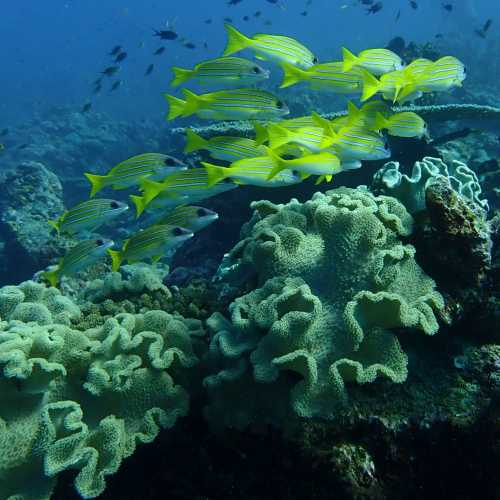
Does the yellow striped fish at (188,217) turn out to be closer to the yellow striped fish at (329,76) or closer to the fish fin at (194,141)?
the fish fin at (194,141)

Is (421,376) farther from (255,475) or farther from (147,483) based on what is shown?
(147,483)

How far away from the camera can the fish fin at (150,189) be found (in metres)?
4.03

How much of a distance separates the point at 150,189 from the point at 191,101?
120cm

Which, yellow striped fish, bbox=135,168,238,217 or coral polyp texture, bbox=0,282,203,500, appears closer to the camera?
coral polyp texture, bbox=0,282,203,500

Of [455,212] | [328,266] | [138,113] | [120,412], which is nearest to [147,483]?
[120,412]

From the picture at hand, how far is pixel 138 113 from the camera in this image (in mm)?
40844

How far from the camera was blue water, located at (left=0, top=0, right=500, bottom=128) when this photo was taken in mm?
41031

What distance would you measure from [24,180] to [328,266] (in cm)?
1135

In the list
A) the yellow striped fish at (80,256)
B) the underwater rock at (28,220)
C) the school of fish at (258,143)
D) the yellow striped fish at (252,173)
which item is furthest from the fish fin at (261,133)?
the underwater rock at (28,220)

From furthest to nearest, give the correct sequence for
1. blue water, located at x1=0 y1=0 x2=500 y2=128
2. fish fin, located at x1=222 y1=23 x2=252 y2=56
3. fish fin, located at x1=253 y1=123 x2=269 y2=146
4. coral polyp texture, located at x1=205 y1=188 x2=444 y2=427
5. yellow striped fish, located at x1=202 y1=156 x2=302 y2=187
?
blue water, located at x1=0 y1=0 x2=500 y2=128 < fish fin, located at x1=222 y1=23 x2=252 y2=56 < fish fin, located at x1=253 y1=123 x2=269 y2=146 < yellow striped fish, located at x1=202 y1=156 x2=302 y2=187 < coral polyp texture, located at x1=205 y1=188 x2=444 y2=427

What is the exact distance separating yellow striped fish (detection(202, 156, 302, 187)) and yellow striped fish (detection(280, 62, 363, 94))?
1.28m

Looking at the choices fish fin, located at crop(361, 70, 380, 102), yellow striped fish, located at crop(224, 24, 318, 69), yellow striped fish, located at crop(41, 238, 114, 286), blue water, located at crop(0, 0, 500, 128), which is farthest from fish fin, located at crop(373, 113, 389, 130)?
blue water, located at crop(0, 0, 500, 128)

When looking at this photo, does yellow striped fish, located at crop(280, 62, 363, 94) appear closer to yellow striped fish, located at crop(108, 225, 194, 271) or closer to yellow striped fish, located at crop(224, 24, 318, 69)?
yellow striped fish, located at crop(224, 24, 318, 69)

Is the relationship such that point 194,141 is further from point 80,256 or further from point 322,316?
point 322,316
